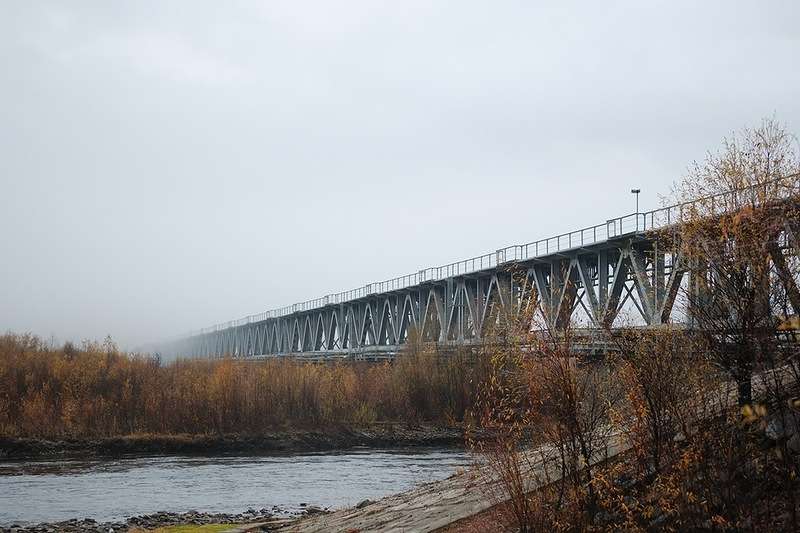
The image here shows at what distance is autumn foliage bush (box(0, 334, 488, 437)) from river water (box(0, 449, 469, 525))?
502cm

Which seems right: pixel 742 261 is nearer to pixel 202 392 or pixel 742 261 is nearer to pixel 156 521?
pixel 156 521

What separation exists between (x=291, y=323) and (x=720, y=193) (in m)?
105

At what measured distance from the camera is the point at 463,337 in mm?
60031

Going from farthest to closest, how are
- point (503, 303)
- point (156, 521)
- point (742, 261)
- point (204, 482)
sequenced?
1. point (503, 303)
2. point (204, 482)
3. point (156, 521)
4. point (742, 261)

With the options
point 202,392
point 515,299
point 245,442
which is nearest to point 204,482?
Result: point 245,442

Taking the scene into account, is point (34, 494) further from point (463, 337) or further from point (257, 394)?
point (463, 337)

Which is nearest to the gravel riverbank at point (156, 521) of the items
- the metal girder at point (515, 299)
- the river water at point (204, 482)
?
the river water at point (204, 482)

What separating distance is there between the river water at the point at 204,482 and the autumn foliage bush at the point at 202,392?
16.5 ft

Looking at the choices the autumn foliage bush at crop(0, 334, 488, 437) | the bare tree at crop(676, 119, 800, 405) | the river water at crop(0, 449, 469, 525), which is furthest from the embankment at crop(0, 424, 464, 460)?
the bare tree at crop(676, 119, 800, 405)

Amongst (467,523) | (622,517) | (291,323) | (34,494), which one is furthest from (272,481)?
(291,323)

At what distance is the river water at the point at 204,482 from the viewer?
89.9 feet

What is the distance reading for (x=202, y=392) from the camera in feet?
158

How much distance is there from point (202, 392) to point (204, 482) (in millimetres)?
15267

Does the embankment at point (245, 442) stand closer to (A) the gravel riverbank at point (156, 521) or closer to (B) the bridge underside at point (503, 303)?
(B) the bridge underside at point (503, 303)
